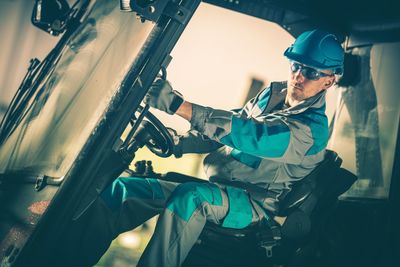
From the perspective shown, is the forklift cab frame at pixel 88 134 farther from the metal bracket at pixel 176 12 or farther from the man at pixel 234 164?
the man at pixel 234 164

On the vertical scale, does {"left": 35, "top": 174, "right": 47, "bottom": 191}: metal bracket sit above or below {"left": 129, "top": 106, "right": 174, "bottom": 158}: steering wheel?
below

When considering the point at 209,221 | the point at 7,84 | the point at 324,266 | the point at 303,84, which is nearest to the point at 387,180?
the point at 324,266

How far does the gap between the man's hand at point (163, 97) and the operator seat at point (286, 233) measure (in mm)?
796

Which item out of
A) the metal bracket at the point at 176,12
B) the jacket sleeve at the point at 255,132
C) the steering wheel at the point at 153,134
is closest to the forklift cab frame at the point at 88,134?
the metal bracket at the point at 176,12

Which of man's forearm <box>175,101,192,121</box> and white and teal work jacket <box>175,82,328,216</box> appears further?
white and teal work jacket <box>175,82,328,216</box>

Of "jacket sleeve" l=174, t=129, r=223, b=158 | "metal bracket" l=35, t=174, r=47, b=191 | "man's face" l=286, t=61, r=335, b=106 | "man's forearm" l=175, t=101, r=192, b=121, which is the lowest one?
"metal bracket" l=35, t=174, r=47, b=191

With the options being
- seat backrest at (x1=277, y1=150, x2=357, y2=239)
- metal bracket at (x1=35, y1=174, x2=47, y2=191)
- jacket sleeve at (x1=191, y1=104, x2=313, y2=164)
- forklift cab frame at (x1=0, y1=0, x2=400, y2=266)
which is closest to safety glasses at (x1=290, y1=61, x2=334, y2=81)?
jacket sleeve at (x1=191, y1=104, x2=313, y2=164)

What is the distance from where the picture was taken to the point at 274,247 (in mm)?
2215

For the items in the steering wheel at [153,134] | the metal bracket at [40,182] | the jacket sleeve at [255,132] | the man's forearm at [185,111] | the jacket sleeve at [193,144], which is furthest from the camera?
the jacket sleeve at [193,144]

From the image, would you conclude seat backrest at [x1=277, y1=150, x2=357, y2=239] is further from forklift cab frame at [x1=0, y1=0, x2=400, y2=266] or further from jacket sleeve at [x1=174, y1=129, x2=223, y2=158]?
jacket sleeve at [x1=174, y1=129, x2=223, y2=158]

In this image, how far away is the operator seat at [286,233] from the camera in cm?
213

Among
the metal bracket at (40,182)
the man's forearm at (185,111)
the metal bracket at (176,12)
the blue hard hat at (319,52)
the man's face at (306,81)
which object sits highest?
the blue hard hat at (319,52)

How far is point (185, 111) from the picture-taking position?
1692 millimetres

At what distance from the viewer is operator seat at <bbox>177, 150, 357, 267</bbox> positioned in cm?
213
